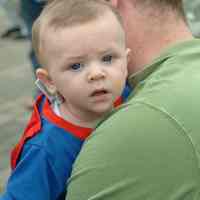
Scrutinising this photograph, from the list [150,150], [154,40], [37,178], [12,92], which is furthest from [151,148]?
[12,92]

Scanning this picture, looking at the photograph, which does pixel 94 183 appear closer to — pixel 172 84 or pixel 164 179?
pixel 164 179

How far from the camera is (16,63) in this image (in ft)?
24.4

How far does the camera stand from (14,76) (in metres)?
7.07

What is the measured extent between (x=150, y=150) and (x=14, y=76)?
559 centimetres

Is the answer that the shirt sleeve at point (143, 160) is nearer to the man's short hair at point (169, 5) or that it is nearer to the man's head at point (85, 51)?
the man's head at point (85, 51)

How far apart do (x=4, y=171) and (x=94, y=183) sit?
3273mm

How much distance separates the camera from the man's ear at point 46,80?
2.06 meters

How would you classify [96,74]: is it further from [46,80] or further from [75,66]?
[46,80]

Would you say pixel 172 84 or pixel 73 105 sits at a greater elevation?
pixel 172 84

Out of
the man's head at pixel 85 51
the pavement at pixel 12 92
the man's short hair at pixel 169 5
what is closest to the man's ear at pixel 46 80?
the man's head at pixel 85 51

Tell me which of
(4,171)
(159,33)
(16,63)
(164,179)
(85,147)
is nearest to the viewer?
(164,179)

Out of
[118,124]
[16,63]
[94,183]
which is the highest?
[118,124]

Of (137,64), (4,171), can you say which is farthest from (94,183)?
(4,171)

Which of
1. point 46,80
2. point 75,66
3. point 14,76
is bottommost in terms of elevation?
point 14,76
